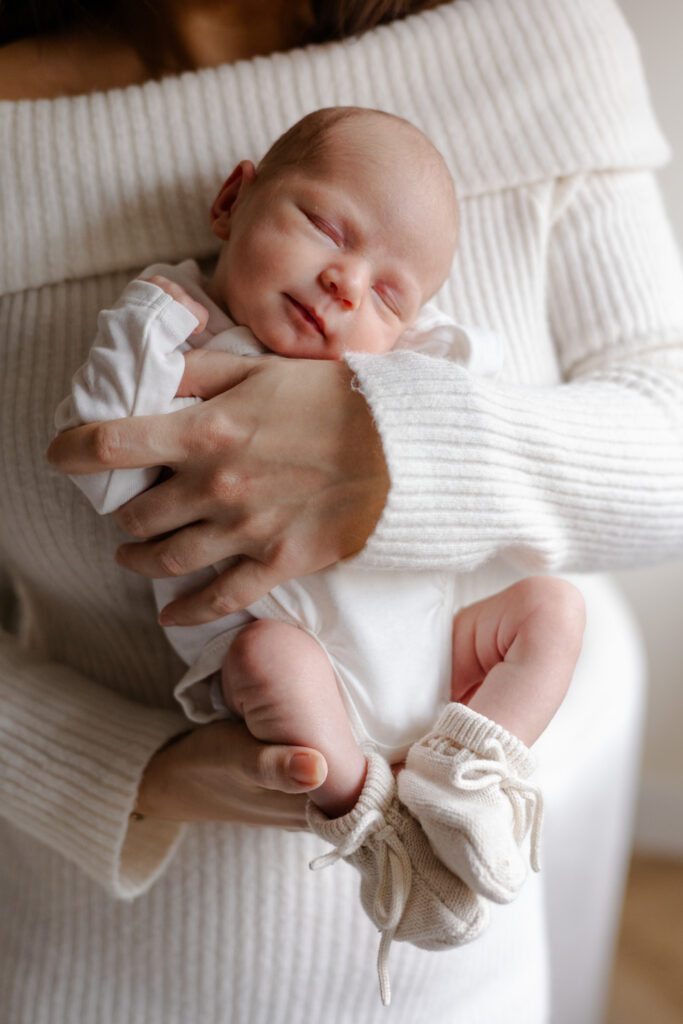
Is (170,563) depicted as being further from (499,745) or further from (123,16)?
(123,16)

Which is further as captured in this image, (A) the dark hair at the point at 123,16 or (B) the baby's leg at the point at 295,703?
(A) the dark hair at the point at 123,16

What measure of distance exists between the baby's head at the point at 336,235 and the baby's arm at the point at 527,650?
0.90 feet

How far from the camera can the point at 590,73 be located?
1.07 meters

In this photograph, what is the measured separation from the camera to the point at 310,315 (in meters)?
0.90

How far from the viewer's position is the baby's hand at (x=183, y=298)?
852mm

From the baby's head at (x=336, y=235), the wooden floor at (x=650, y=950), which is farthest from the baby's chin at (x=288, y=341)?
the wooden floor at (x=650, y=950)

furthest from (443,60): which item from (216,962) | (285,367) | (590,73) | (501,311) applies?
(216,962)

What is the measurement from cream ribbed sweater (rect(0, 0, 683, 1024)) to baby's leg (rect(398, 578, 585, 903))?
7 cm

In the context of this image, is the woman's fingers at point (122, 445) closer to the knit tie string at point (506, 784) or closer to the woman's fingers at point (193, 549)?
the woman's fingers at point (193, 549)

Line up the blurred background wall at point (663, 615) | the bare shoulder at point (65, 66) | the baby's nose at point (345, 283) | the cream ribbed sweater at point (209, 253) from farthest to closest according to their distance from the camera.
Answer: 1. the blurred background wall at point (663, 615)
2. the bare shoulder at point (65, 66)
3. the cream ribbed sweater at point (209, 253)
4. the baby's nose at point (345, 283)

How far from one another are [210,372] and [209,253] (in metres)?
0.23

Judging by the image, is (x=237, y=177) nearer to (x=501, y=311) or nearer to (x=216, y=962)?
(x=501, y=311)

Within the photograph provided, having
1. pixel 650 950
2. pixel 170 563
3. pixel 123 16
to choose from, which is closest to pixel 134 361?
pixel 170 563

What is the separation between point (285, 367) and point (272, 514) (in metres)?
0.13
